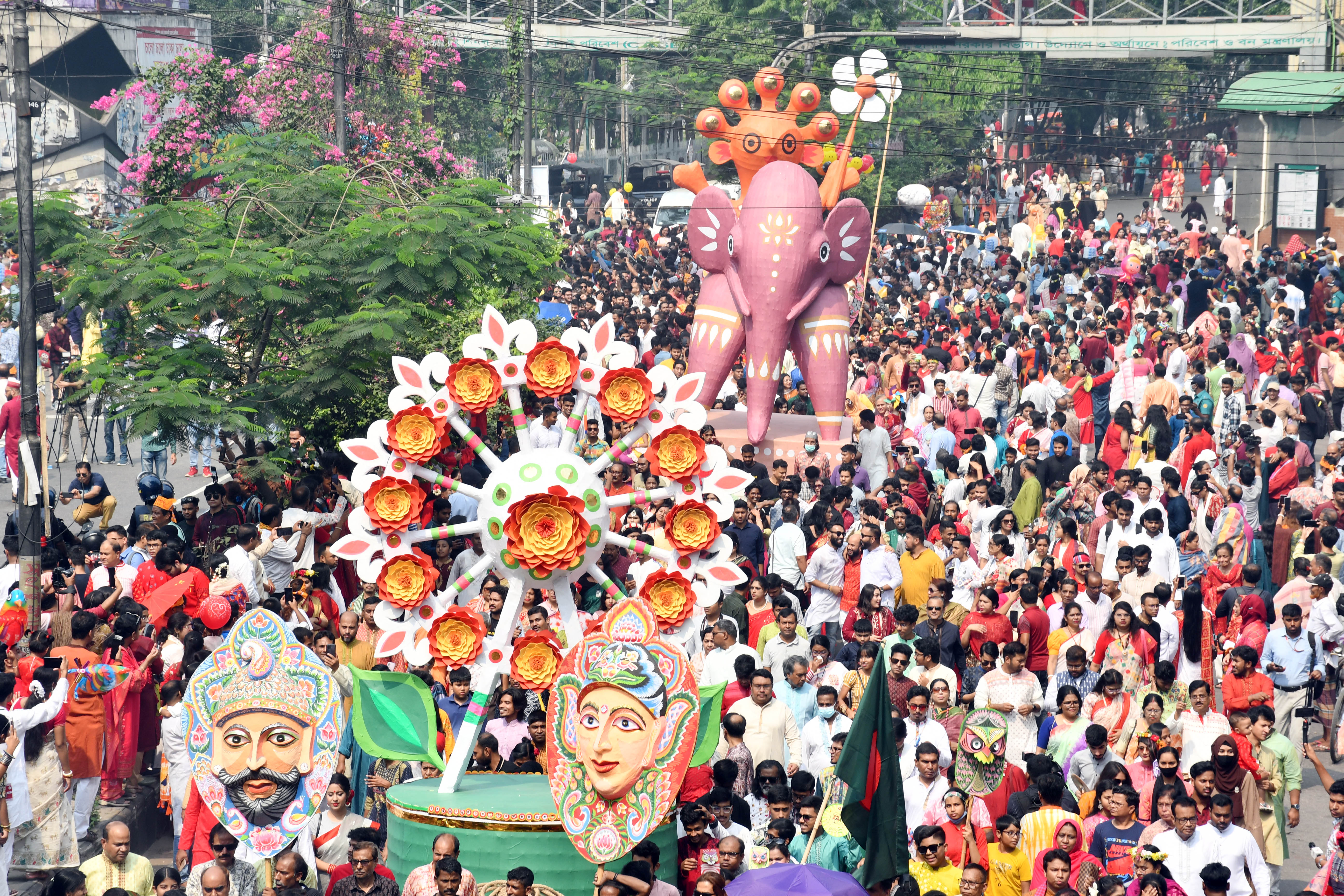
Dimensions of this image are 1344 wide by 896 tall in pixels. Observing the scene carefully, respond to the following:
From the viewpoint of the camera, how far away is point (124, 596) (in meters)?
12.7

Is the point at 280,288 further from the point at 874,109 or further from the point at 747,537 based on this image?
the point at 874,109

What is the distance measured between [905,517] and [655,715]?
15.9ft

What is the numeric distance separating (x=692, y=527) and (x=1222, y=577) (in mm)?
4522

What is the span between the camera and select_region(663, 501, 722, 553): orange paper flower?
9.84 metres

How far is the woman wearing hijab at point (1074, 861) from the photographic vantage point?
889 centimetres

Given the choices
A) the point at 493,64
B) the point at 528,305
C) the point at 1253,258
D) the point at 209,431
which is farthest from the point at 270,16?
the point at 209,431

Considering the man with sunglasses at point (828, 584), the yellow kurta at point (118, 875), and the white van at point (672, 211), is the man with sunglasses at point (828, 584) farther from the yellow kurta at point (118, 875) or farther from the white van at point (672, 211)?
the white van at point (672, 211)

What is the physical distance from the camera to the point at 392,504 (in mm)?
9617

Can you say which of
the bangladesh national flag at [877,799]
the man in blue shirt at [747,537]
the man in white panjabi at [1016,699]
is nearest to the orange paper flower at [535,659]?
the bangladesh national flag at [877,799]

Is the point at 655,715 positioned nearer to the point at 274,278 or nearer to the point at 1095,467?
the point at 1095,467

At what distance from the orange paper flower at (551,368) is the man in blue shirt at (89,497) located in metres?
6.58

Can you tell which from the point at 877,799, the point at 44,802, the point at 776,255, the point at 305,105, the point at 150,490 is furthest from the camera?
the point at 305,105

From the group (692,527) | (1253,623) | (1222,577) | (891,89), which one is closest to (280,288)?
(692,527)

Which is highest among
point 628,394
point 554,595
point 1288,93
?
point 1288,93
